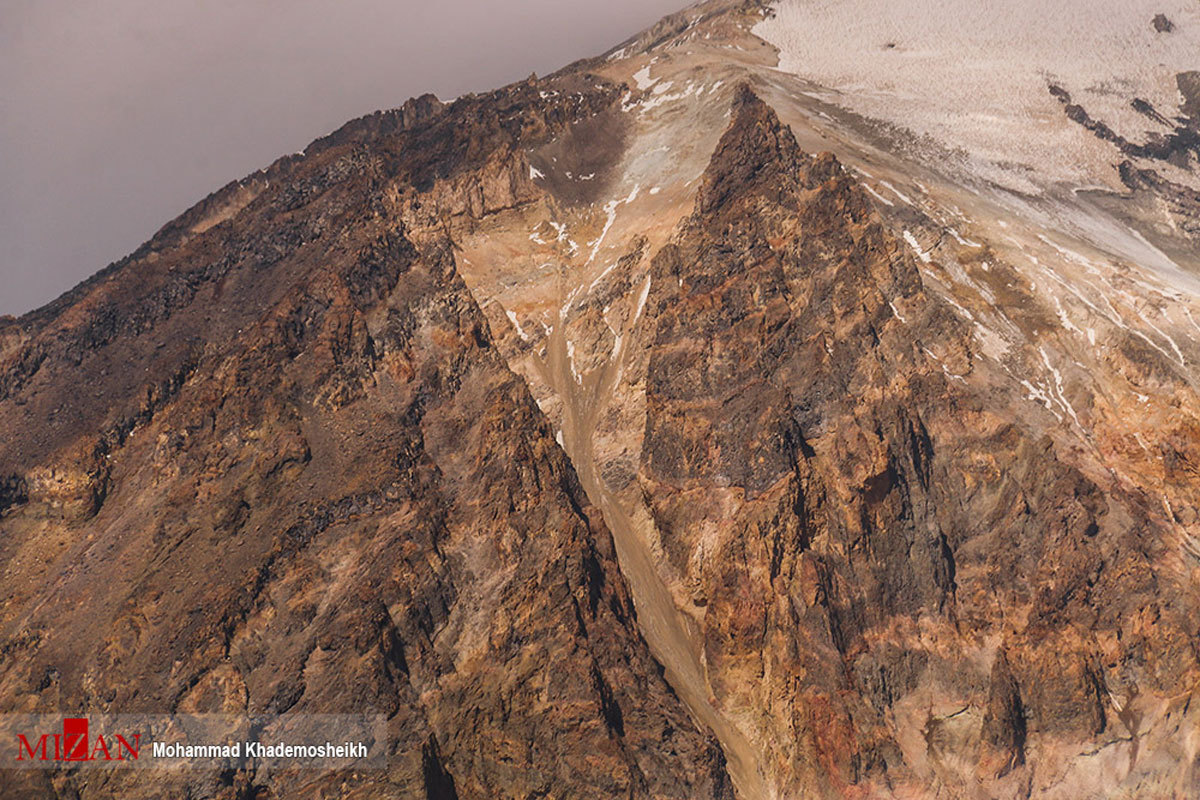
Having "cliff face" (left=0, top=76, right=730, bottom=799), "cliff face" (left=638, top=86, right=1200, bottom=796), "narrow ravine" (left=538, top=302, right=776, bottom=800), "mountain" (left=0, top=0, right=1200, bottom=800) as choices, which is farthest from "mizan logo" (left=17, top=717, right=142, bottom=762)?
"cliff face" (left=638, top=86, right=1200, bottom=796)

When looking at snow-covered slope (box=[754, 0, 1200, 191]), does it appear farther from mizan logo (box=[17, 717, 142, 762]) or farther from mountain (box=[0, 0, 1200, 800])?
mizan logo (box=[17, 717, 142, 762])

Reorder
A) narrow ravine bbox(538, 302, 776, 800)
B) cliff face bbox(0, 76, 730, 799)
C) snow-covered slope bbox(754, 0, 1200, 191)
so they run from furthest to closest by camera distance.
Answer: snow-covered slope bbox(754, 0, 1200, 191) < narrow ravine bbox(538, 302, 776, 800) < cliff face bbox(0, 76, 730, 799)

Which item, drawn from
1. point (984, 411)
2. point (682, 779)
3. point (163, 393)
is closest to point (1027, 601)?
point (984, 411)

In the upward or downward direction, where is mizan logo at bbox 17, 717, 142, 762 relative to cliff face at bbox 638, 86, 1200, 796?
upward

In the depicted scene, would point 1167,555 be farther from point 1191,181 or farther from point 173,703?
point 1191,181

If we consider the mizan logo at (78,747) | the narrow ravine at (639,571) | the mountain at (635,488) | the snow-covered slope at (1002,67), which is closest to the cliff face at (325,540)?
the mountain at (635,488)

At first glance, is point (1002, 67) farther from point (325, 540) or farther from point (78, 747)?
point (78, 747)
